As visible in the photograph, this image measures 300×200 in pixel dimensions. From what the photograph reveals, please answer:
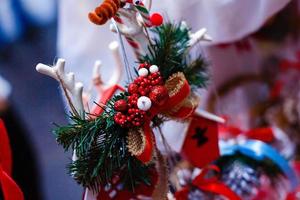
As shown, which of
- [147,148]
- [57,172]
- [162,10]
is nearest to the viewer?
[147,148]

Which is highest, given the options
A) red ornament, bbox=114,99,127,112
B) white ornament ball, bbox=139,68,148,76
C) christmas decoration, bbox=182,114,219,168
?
white ornament ball, bbox=139,68,148,76

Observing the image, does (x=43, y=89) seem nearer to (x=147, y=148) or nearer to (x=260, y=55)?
(x=147, y=148)

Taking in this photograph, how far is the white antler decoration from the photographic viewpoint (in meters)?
0.38

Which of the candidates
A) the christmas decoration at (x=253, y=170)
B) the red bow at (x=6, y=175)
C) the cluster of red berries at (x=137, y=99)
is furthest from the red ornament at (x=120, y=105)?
the christmas decoration at (x=253, y=170)

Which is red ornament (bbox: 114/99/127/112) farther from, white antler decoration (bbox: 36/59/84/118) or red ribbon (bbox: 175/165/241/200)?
red ribbon (bbox: 175/165/241/200)

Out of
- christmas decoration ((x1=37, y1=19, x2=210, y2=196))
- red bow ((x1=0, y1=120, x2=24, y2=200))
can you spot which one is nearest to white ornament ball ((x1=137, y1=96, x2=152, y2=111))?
christmas decoration ((x1=37, y1=19, x2=210, y2=196))

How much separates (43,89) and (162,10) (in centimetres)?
17

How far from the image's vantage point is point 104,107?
0.39m

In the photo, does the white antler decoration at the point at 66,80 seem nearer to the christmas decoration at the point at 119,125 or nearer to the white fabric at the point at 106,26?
the christmas decoration at the point at 119,125

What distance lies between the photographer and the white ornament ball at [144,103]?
357mm

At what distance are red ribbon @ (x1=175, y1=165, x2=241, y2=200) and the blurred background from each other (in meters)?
0.12

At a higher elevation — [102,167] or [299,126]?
[102,167]

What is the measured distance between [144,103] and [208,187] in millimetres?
177

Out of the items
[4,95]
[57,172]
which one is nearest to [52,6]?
[4,95]
